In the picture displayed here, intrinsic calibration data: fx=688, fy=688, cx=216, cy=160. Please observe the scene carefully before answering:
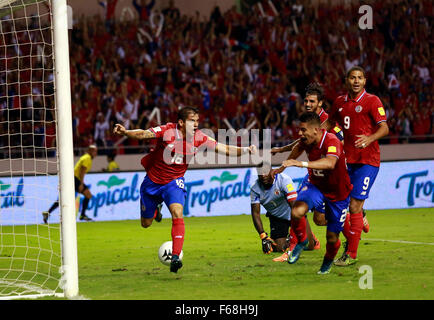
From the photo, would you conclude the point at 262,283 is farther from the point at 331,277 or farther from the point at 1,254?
the point at 1,254

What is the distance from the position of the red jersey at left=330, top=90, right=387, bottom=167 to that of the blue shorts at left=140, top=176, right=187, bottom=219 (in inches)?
84.2

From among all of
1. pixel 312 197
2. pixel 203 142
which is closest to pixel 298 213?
pixel 312 197

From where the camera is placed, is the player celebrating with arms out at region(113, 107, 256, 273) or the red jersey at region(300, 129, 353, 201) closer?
the red jersey at region(300, 129, 353, 201)

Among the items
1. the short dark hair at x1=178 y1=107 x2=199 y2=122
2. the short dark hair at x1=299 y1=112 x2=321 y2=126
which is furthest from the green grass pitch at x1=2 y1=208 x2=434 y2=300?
the short dark hair at x1=178 y1=107 x2=199 y2=122

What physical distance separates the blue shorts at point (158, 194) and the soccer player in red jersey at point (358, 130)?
209 centimetres

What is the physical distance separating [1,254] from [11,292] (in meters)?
3.79

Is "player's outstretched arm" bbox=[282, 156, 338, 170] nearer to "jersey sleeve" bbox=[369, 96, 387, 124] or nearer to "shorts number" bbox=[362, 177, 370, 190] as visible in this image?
"shorts number" bbox=[362, 177, 370, 190]

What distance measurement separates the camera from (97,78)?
20.2 metres

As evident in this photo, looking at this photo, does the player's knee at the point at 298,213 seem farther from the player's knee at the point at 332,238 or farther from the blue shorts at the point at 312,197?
the player's knee at the point at 332,238

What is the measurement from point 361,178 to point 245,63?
1391 centimetres

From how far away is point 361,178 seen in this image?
850 centimetres

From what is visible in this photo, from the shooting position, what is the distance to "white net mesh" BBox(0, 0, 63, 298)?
7.81 m

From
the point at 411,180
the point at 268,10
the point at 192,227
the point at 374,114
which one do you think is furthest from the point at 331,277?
the point at 268,10
